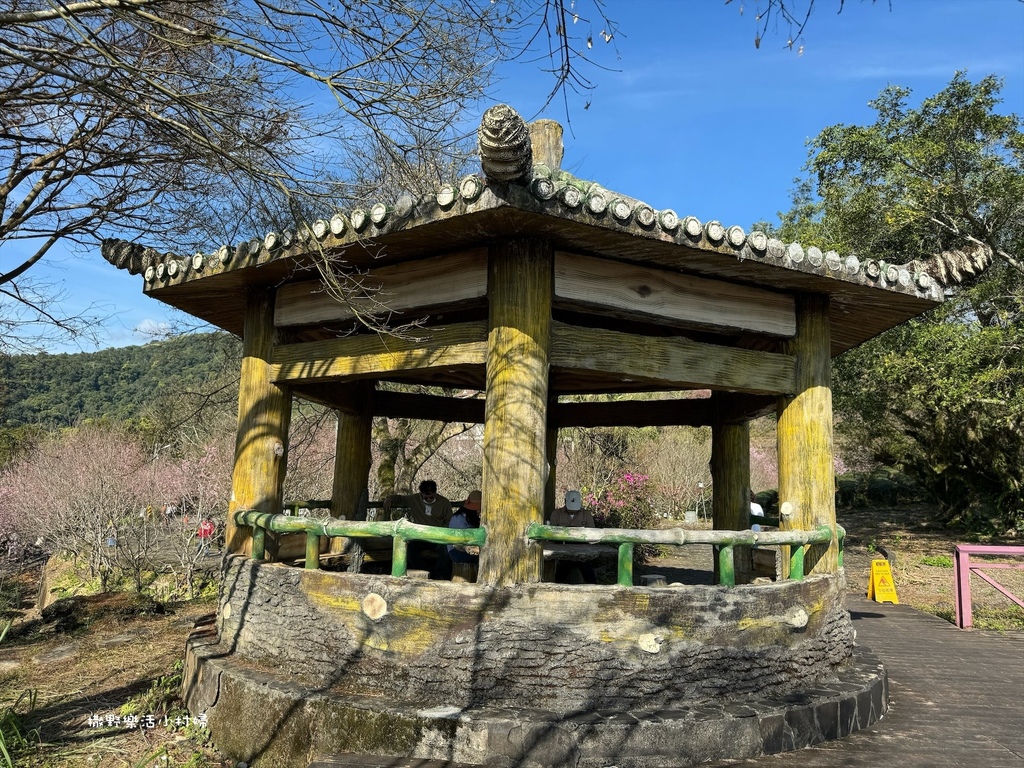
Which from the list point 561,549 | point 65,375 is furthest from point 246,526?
point 65,375

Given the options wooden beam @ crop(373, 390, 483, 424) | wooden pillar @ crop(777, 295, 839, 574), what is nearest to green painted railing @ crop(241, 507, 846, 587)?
wooden pillar @ crop(777, 295, 839, 574)

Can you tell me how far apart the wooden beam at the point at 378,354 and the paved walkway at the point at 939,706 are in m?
2.99

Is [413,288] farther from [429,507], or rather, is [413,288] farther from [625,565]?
[429,507]

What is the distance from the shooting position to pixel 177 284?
5.95 metres

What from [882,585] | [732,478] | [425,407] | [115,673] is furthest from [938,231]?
[115,673]

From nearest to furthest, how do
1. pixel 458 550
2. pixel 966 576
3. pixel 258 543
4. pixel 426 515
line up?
pixel 258 543 → pixel 458 550 → pixel 426 515 → pixel 966 576

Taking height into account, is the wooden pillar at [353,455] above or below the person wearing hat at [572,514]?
above

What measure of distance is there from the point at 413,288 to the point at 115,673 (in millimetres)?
4520

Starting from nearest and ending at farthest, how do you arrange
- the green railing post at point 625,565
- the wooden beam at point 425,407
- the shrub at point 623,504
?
the green railing post at point 625,565 → the wooden beam at point 425,407 → the shrub at point 623,504

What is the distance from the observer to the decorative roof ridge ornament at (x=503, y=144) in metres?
3.63

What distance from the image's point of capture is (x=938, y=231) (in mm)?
14172

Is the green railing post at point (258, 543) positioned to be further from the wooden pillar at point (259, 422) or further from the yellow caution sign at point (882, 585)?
the yellow caution sign at point (882, 585)

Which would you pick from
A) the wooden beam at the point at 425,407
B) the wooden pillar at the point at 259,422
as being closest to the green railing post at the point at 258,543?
the wooden pillar at the point at 259,422

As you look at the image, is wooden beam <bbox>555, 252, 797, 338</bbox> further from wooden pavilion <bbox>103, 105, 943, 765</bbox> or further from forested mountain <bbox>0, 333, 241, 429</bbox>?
forested mountain <bbox>0, 333, 241, 429</bbox>
